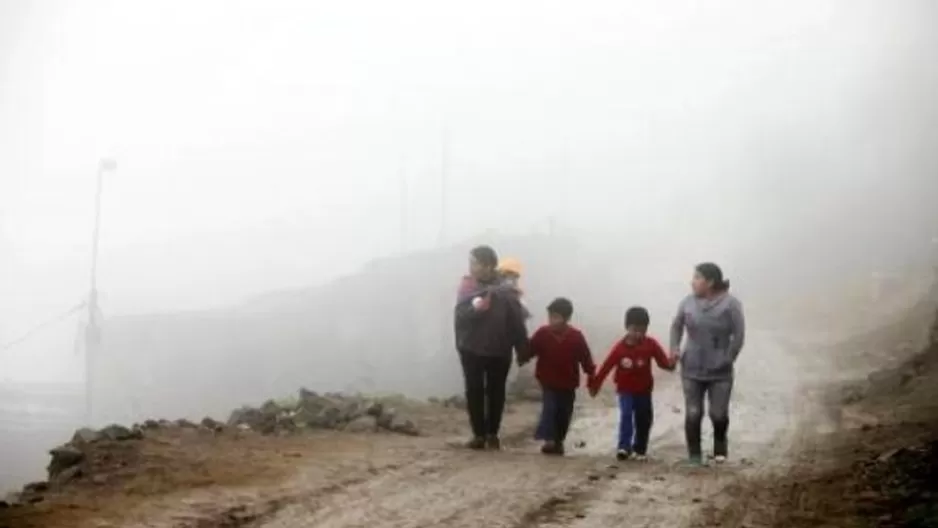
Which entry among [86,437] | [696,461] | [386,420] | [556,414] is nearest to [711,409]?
[696,461]

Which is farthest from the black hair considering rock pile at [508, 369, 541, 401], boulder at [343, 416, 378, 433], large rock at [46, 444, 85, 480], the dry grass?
rock pile at [508, 369, 541, 401]

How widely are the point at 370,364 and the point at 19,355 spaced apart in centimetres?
4200

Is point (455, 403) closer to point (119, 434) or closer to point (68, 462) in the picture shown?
point (119, 434)

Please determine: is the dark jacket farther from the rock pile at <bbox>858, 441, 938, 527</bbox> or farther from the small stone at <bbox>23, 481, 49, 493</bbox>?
the small stone at <bbox>23, 481, 49, 493</bbox>

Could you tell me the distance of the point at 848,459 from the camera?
9.95 metres

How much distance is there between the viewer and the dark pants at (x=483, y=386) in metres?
11.3

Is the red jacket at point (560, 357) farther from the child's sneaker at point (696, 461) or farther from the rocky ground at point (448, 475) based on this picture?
the child's sneaker at point (696, 461)

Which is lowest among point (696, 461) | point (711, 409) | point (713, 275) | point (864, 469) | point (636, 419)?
point (696, 461)

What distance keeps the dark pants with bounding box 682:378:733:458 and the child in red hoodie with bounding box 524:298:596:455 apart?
1146 mm

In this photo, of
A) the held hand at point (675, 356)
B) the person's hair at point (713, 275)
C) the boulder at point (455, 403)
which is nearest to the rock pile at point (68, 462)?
the held hand at point (675, 356)

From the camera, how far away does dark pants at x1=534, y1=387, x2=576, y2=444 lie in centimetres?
1143

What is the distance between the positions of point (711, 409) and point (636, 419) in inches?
34.2

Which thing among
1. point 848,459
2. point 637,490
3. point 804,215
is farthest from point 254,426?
point 804,215

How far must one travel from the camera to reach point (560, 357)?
11.5m
